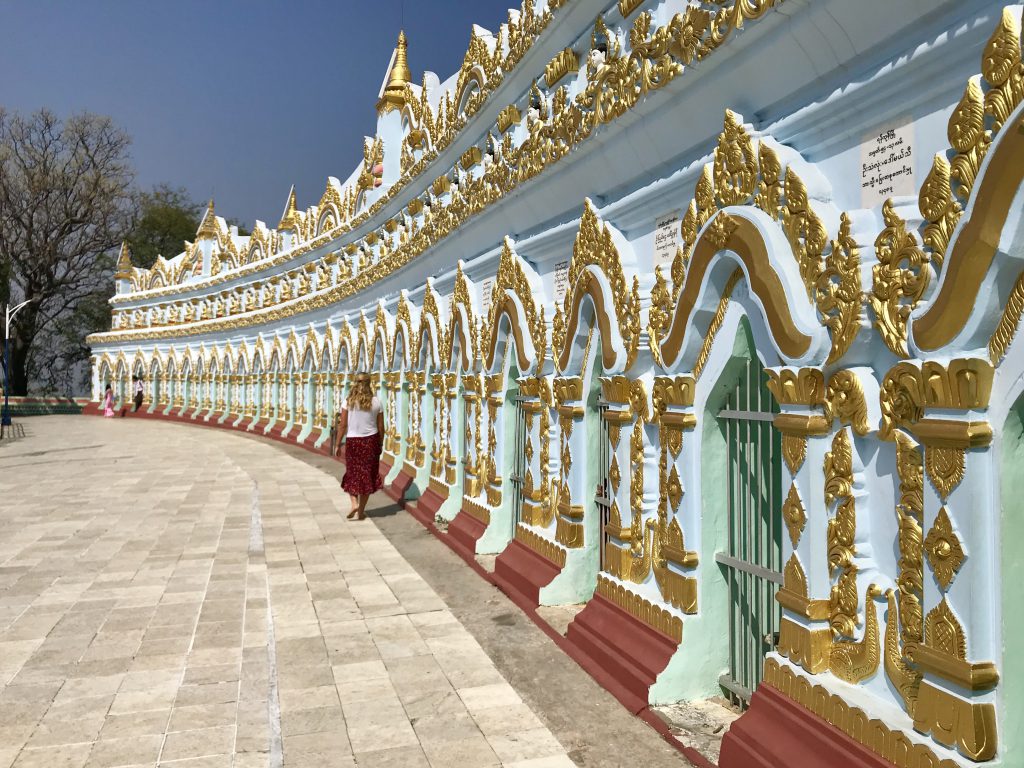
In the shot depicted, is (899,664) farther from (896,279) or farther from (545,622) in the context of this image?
(545,622)

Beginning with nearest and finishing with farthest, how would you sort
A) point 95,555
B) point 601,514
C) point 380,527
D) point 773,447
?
point 773,447 < point 601,514 < point 95,555 < point 380,527

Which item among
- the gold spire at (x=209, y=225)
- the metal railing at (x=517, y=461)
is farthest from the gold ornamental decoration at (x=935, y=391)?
the gold spire at (x=209, y=225)

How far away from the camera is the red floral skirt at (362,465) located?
878cm

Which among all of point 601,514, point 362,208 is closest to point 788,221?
point 601,514

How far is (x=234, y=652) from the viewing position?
15.6 feet

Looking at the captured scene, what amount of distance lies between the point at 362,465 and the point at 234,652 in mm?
4208

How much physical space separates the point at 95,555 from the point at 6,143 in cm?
3554

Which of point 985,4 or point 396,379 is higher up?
point 985,4

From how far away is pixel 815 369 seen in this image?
113 inches

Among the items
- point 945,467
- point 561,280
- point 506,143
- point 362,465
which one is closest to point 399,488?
point 362,465

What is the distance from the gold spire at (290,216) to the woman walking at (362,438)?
1213 centimetres

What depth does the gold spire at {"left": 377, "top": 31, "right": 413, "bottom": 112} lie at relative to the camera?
12.0 meters

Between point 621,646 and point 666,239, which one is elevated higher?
point 666,239

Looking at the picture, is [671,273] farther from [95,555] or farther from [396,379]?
[396,379]
